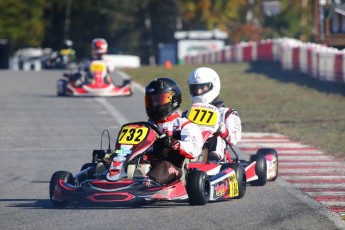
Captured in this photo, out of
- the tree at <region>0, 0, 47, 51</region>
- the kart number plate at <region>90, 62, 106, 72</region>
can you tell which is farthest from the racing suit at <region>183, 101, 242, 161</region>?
the tree at <region>0, 0, 47, 51</region>

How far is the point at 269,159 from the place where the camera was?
12531 millimetres

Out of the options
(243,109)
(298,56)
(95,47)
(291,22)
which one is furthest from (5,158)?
(291,22)

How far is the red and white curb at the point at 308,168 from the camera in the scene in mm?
11281

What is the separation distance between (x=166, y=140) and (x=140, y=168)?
0.34 meters

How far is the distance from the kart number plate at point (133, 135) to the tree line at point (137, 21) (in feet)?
192

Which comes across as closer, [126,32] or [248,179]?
[248,179]

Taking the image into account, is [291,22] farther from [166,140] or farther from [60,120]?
[166,140]

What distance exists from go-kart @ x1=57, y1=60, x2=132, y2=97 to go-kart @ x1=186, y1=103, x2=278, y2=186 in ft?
44.7

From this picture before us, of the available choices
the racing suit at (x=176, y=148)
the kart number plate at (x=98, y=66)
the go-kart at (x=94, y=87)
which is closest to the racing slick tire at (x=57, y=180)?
the racing suit at (x=176, y=148)

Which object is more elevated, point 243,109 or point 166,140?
point 166,140

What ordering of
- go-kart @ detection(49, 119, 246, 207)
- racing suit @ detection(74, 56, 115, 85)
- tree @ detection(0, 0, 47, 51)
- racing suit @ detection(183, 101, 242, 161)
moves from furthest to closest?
tree @ detection(0, 0, 47, 51) → racing suit @ detection(74, 56, 115, 85) → racing suit @ detection(183, 101, 242, 161) → go-kart @ detection(49, 119, 246, 207)

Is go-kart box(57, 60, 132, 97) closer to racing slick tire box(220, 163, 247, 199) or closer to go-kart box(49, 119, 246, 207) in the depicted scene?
racing slick tire box(220, 163, 247, 199)

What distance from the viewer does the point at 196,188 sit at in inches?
409

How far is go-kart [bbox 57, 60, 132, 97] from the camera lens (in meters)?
26.3
